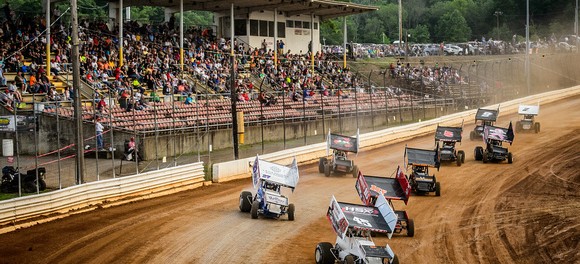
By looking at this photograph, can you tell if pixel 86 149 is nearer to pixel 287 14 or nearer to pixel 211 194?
pixel 211 194

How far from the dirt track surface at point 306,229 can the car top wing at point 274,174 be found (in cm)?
121

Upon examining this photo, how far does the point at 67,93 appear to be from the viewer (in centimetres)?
3291

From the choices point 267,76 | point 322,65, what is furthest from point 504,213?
point 322,65

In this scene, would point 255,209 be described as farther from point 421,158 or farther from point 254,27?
point 254,27

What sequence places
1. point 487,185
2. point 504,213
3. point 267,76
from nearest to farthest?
point 504,213
point 487,185
point 267,76

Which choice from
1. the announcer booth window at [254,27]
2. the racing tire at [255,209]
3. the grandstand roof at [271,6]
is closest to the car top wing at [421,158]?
the racing tire at [255,209]

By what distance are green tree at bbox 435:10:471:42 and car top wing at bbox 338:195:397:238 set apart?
91206 mm

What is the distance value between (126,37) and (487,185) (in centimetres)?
2256

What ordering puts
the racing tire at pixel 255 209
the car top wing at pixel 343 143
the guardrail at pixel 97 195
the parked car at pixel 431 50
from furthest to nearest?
1. the parked car at pixel 431 50
2. the car top wing at pixel 343 143
3. the racing tire at pixel 255 209
4. the guardrail at pixel 97 195

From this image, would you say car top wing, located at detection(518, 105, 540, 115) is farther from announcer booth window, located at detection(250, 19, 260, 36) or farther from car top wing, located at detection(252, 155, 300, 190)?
car top wing, located at detection(252, 155, 300, 190)

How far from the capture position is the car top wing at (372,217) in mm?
16656

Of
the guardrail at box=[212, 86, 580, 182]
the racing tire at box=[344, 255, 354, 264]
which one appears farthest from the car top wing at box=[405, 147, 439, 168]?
Answer: the racing tire at box=[344, 255, 354, 264]

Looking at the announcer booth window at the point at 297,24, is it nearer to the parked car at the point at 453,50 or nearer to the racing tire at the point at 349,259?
the parked car at the point at 453,50

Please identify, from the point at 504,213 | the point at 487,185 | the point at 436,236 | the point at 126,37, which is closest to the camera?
the point at 436,236
